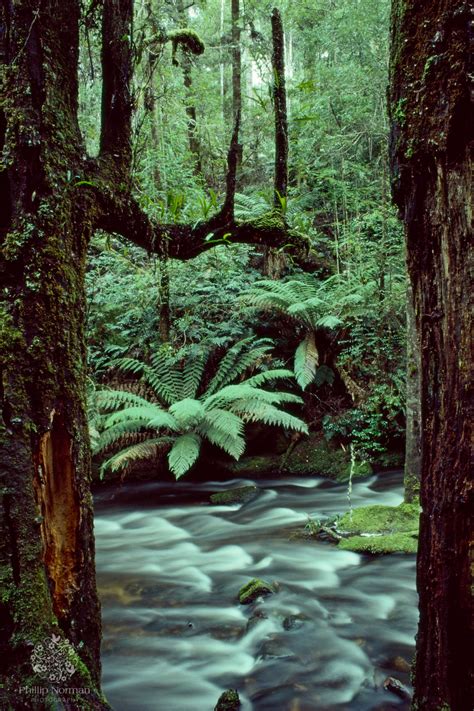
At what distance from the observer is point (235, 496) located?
7484 mm

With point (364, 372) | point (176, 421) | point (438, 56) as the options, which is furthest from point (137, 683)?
point (364, 372)

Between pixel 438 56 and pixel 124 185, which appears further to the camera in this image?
pixel 124 185

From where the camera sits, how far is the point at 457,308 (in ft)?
5.36

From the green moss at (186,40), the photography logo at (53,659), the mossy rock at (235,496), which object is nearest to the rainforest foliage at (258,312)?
the mossy rock at (235,496)

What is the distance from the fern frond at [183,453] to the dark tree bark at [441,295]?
19.1 ft

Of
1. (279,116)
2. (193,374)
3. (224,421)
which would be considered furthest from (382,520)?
(193,374)

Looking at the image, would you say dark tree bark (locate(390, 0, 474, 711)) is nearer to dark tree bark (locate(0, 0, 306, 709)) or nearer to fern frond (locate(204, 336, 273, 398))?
dark tree bark (locate(0, 0, 306, 709))

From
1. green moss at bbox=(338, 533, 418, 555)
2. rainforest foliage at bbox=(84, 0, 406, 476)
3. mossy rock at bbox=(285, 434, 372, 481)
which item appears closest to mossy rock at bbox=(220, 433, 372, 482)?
mossy rock at bbox=(285, 434, 372, 481)

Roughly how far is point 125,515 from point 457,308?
21.2ft

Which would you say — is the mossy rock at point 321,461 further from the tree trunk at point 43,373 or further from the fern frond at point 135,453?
the tree trunk at point 43,373

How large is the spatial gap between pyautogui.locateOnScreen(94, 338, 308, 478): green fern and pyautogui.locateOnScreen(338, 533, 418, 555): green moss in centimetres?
250

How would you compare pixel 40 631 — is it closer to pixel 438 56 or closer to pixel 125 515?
pixel 438 56

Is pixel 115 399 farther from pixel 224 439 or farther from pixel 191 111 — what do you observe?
pixel 191 111

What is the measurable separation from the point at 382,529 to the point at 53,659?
444 centimetres
